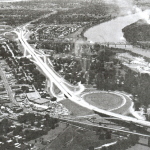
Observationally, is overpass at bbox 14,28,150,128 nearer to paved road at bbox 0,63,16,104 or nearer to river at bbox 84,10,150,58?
paved road at bbox 0,63,16,104

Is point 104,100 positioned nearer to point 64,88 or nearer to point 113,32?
point 64,88

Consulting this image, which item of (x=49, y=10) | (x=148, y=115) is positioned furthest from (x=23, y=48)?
(x=49, y=10)

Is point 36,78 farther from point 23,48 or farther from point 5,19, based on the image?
point 5,19

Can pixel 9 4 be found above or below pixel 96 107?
above

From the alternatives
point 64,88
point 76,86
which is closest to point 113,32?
point 76,86

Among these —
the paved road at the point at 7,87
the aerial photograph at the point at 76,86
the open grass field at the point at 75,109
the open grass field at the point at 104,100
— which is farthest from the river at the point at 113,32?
the open grass field at the point at 75,109

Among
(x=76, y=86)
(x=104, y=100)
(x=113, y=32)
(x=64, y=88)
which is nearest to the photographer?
(x=104, y=100)
